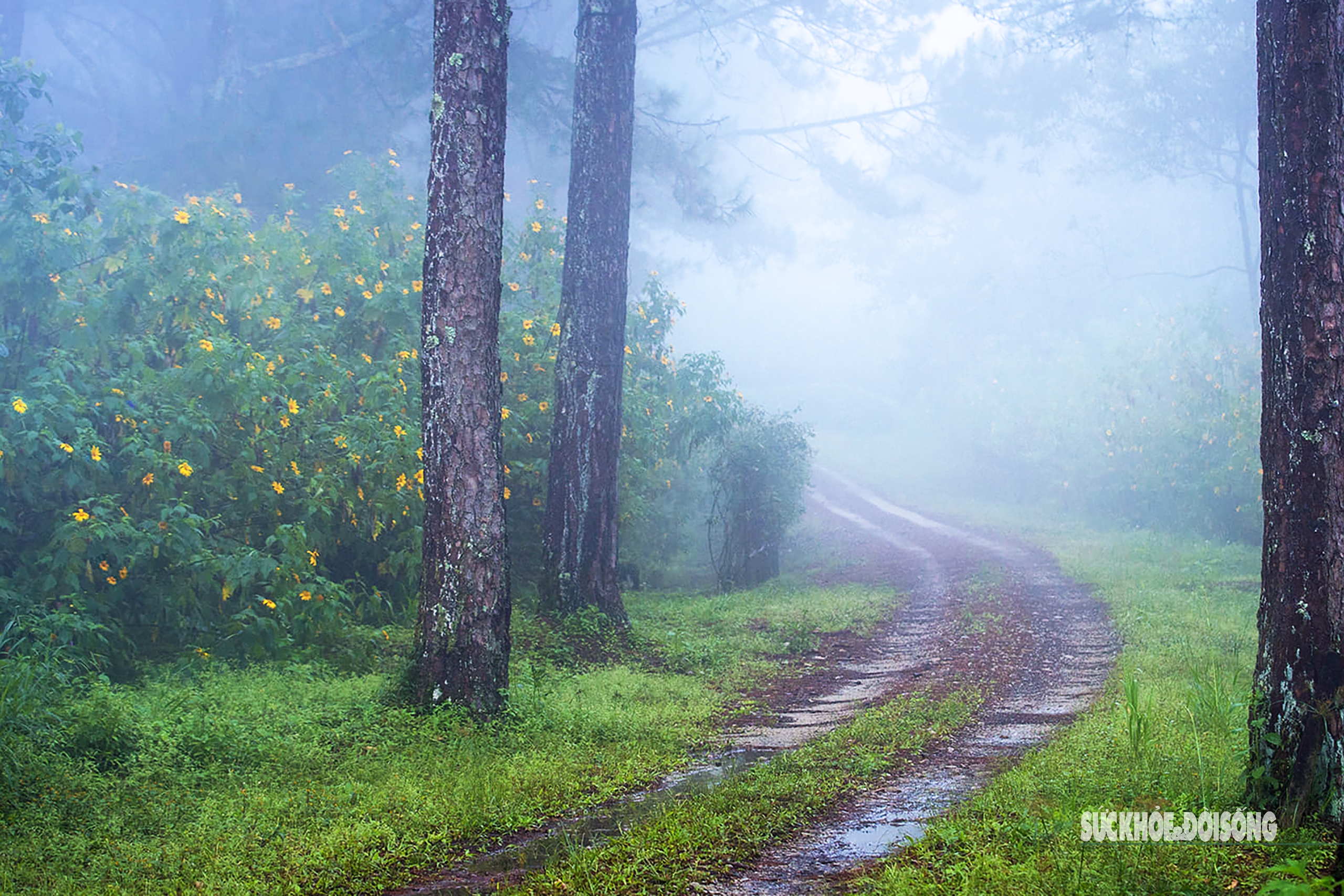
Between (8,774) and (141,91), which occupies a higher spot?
(141,91)

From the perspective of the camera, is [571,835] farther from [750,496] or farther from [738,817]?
[750,496]

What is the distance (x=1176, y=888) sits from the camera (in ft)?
11.5

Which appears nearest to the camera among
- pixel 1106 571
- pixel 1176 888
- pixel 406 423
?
pixel 1176 888

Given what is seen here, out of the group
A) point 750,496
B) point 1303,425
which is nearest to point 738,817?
point 1303,425

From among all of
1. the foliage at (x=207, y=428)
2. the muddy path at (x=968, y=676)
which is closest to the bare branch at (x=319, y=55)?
the foliage at (x=207, y=428)

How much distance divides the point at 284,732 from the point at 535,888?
9.03 feet

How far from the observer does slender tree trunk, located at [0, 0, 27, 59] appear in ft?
57.5

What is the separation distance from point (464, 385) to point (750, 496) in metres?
11.0

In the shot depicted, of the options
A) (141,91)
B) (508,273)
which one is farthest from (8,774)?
(141,91)

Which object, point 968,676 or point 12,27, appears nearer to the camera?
point 968,676

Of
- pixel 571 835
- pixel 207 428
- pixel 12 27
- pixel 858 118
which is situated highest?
pixel 858 118

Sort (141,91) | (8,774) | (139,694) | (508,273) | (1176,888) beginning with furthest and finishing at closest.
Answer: (141,91) < (508,273) < (139,694) < (8,774) < (1176,888)

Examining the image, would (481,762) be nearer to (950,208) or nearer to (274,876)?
(274,876)

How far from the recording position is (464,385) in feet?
21.6
